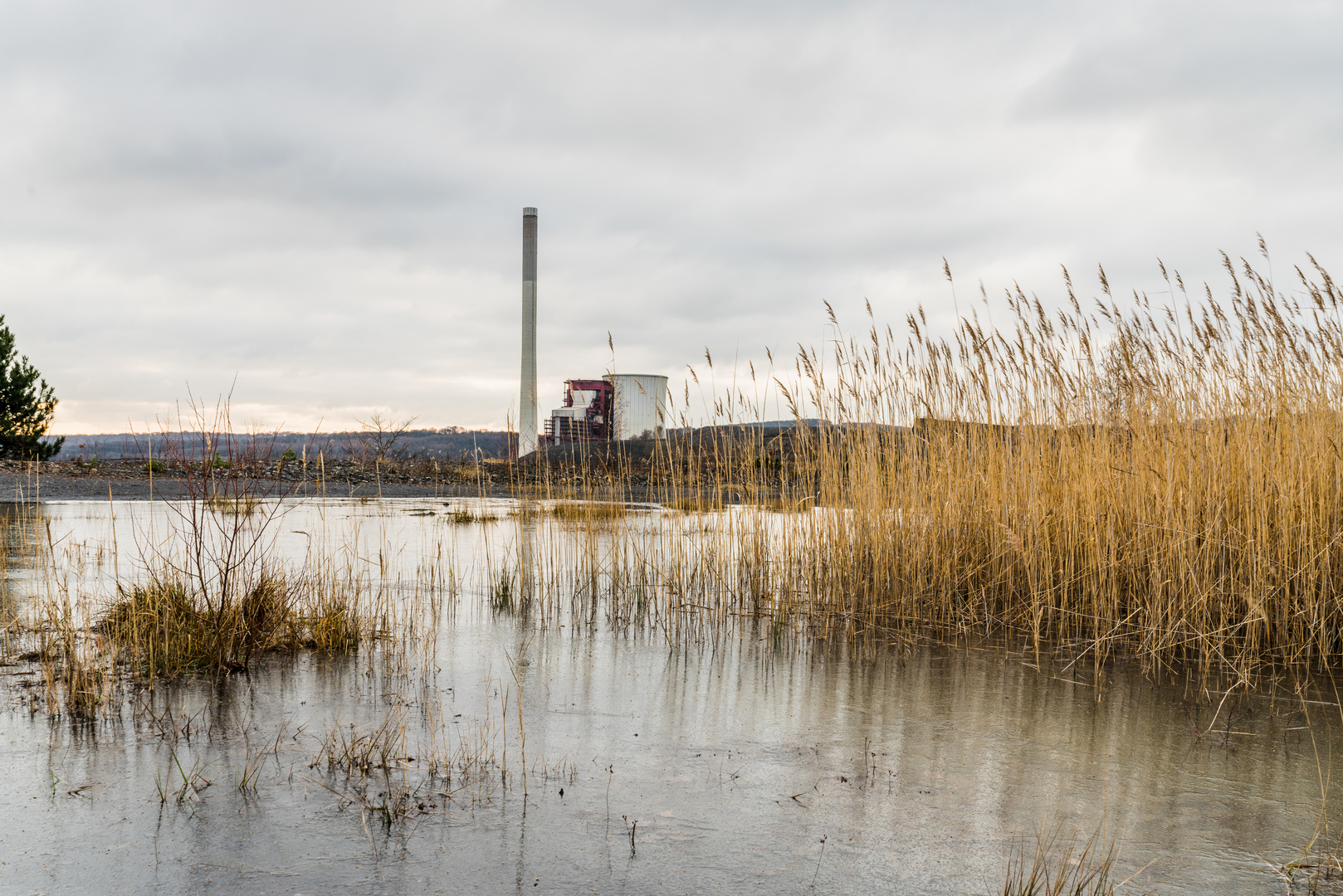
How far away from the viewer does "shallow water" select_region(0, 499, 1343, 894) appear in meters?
2.10

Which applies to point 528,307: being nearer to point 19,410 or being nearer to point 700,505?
point 19,410

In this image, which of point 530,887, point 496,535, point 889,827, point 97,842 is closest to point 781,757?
point 889,827

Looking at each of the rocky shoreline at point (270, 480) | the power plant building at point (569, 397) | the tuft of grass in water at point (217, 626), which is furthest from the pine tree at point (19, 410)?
the tuft of grass in water at point (217, 626)

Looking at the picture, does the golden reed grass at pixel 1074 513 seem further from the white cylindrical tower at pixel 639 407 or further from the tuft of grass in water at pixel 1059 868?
the white cylindrical tower at pixel 639 407

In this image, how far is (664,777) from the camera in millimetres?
2709

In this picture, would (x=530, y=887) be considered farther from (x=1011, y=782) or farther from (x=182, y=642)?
(x=182, y=642)

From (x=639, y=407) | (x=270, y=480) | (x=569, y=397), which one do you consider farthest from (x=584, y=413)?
(x=270, y=480)

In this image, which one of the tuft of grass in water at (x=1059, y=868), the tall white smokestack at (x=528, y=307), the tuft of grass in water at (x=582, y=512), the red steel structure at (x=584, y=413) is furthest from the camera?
the red steel structure at (x=584, y=413)

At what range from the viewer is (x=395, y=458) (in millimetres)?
22781

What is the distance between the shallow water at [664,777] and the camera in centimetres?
210

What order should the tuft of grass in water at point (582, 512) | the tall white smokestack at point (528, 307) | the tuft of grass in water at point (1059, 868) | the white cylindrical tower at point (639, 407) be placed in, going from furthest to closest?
the white cylindrical tower at point (639, 407)
the tall white smokestack at point (528, 307)
the tuft of grass in water at point (582, 512)
the tuft of grass in water at point (1059, 868)

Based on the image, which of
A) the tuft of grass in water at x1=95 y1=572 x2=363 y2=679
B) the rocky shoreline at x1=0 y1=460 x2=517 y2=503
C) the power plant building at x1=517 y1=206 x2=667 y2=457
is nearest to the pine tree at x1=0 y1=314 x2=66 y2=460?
the rocky shoreline at x1=0 y1=460 x2=517 y2=503

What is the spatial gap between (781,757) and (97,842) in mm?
1985

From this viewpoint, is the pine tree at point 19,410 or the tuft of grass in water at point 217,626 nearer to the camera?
the tuft of grass in water at point 217,626
